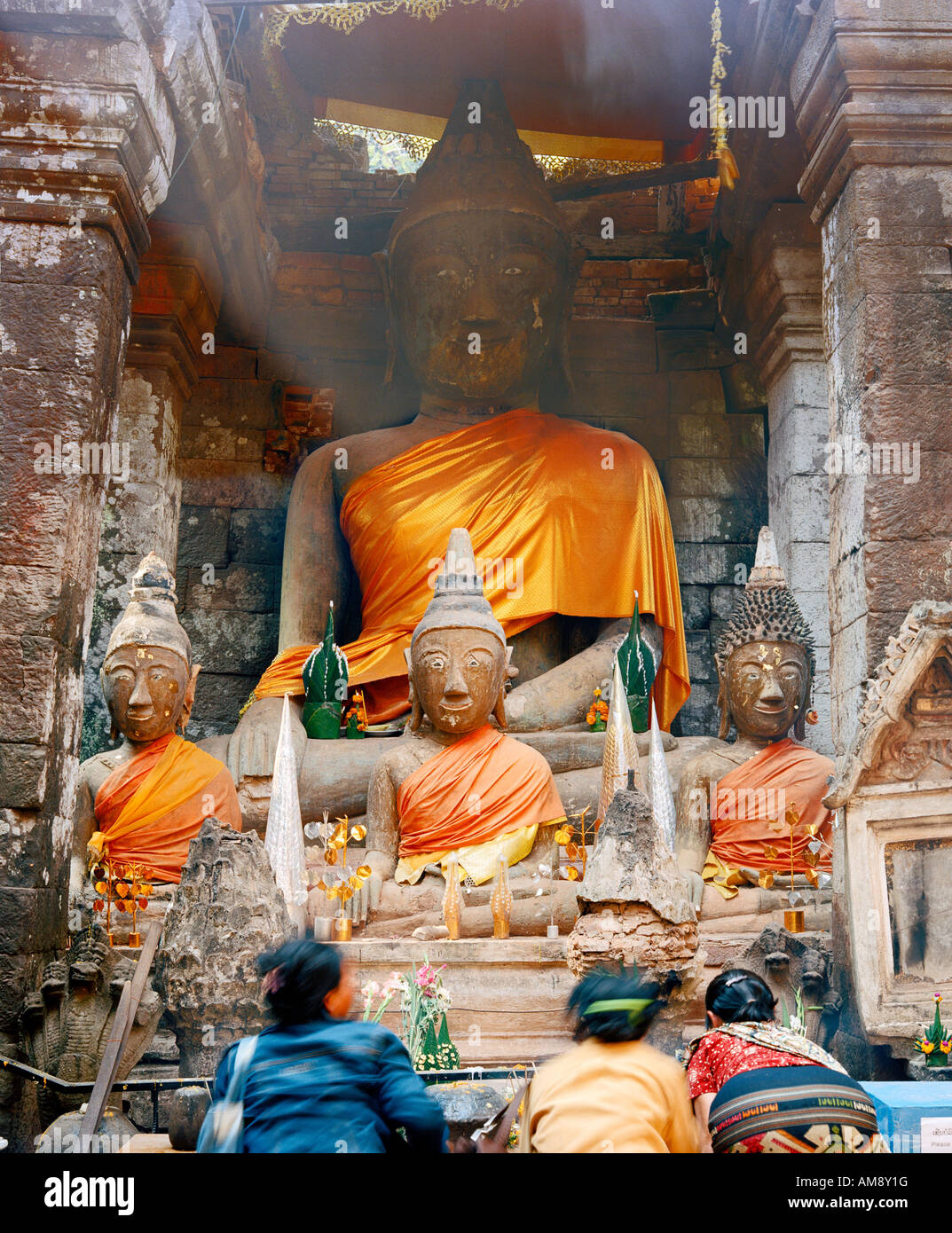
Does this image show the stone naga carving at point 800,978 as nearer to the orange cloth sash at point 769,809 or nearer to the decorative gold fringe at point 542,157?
the orange cloth sash at point 769,809

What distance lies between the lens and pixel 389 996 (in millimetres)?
4652

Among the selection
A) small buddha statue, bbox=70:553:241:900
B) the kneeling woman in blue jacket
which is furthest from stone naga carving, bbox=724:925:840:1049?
small buddha statue, bbox=70:553:241:900

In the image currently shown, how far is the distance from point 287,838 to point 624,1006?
8.79 feet

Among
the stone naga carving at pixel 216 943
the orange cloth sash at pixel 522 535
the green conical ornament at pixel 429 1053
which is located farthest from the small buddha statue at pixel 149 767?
the green conical ornament at pixel 429 1053

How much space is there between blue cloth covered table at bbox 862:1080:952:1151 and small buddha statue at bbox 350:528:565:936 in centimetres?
241

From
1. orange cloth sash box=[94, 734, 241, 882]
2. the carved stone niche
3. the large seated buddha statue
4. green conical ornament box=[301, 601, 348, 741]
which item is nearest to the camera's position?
the carved stone niche

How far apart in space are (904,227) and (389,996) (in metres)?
3.67

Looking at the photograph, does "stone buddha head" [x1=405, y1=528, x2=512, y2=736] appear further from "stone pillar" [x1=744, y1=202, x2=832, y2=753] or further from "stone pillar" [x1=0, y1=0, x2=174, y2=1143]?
"stone pillar" [x1=744, y1=202, x2=832, y2=753]

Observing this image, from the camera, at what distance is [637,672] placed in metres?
7.41

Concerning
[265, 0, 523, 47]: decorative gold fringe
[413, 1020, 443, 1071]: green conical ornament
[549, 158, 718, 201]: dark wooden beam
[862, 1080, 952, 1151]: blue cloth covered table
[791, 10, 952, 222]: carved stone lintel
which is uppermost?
[265, 0, 523, 47]: decorative gold fringe

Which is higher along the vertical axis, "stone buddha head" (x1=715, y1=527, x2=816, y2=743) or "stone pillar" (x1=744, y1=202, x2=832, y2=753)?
"stone pillar" (x1=744, y1=202, x2=832, y2=753)

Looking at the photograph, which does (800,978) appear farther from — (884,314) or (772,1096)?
(884,314)

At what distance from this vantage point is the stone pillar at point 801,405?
7.80 meters

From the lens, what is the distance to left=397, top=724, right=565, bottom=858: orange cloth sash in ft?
20.2
